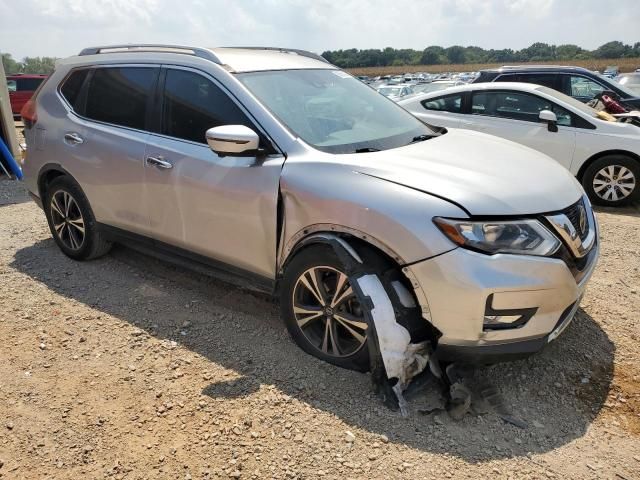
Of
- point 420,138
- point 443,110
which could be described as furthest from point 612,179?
point 420,138

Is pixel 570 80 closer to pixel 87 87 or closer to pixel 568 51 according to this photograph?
pixel 87 87

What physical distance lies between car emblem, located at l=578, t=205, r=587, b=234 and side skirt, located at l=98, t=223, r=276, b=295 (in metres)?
1.80

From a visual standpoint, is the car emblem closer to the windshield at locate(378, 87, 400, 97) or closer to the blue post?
the blue post

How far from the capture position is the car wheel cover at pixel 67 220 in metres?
4.55

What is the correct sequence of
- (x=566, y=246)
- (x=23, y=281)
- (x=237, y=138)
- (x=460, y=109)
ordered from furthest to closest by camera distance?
(x=460, y=109)
(x=23, y=281)
(x=237, y=138)
(x=566, y=246)

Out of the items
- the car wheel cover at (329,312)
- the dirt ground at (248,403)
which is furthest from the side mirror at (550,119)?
the car wheel cover at (329,312)

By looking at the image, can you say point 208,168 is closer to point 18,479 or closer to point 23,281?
point 18,479

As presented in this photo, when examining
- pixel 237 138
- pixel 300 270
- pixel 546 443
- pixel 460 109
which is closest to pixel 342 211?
pixel 300 270

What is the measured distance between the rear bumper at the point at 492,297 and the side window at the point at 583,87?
7689 millimetres

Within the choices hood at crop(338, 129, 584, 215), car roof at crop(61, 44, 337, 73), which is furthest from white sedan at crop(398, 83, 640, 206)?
hood at crop(338, 129, 584, 215)

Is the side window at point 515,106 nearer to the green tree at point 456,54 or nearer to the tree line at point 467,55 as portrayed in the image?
the tree line at point 467,55

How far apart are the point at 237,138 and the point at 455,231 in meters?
1.31

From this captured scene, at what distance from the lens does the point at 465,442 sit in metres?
2.56

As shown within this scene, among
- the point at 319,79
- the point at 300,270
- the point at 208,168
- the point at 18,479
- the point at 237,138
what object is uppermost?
the point at 319,79
